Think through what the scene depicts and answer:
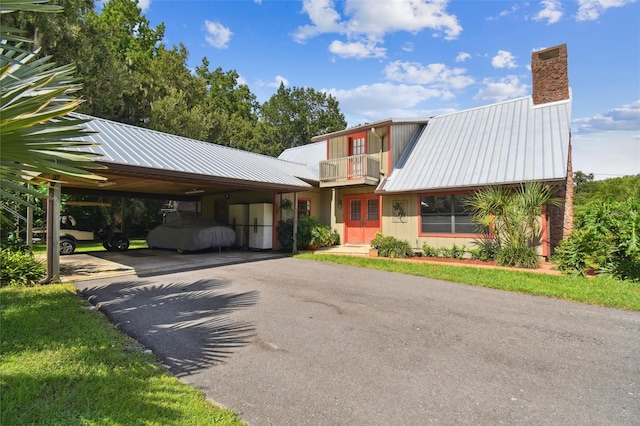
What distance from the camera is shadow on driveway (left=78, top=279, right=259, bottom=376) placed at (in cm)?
379

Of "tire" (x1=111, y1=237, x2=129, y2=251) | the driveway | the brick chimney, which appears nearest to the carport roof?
"tire" (x1=111, y1=237, x2=129, y2=251)

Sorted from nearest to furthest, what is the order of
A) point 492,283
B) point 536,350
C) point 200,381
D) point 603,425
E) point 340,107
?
point 603,425, point 200,381, point 536,350, point 492,283, point 340,107

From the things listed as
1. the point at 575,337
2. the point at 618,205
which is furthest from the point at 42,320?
the point at 618,205

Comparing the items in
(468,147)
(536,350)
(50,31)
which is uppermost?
(50,31)

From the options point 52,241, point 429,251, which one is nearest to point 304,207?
point 429,251

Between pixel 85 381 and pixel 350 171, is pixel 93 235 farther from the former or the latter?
pixel 85 381

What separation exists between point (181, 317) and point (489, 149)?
1139cm

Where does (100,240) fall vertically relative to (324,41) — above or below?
below

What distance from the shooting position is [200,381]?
3.13 meters

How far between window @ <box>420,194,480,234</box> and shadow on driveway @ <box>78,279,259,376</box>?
7.82 m

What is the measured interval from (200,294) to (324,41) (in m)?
13.3

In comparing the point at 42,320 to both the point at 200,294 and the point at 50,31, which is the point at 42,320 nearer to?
the point at 200,294

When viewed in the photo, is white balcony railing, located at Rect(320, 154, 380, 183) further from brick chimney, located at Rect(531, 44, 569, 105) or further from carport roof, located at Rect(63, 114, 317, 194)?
brick chimney, located at Rect(531, 44, 569, 105)

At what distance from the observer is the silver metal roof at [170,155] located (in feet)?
27.2
